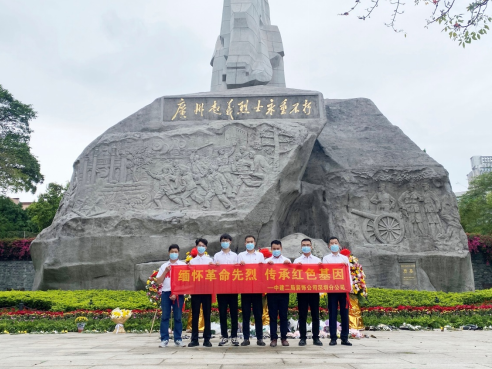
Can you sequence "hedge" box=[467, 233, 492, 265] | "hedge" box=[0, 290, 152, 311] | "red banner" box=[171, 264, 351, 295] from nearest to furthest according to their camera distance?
"red banner" box=[171, 264, 351, 295] < "hedge" box=[0, 290, 152, 311] < "hedge" box=[467, 233, 492, 265]

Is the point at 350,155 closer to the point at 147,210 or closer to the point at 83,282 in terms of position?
the point at 147,210

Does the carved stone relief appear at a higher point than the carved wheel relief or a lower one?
higher

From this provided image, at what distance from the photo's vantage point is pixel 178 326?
4715 mm

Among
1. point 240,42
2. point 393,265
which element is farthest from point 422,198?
point 240,42

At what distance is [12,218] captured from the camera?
80.0 feet

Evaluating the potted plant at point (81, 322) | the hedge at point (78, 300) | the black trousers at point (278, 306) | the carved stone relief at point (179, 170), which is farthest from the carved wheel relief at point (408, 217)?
the potted plant at point (81, 322)

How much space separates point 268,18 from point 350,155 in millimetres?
11256

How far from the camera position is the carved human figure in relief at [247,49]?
16.6 metres

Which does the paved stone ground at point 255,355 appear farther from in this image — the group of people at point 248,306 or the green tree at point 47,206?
the green tree at point 47,206

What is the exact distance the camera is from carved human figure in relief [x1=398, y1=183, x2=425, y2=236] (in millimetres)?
10727

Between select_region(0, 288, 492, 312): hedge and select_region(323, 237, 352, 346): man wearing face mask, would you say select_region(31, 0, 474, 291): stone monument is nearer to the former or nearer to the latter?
select_region(0, 288, 492, 312): hedge

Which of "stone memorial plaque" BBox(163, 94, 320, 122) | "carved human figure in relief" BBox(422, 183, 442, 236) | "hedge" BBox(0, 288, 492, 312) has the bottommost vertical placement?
"hedge" BBox(0, 288, 492, 312)

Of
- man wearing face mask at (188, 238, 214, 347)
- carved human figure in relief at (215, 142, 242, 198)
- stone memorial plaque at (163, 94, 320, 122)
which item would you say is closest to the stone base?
carved human figure in relief at (215, 142, 242, 198)

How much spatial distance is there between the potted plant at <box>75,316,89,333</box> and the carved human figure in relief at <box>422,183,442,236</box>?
27.1 ft
